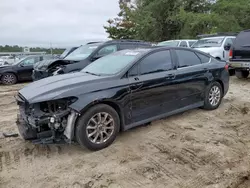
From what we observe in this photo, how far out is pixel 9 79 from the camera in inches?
490

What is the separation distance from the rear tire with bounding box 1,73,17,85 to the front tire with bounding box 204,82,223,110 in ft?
32.3

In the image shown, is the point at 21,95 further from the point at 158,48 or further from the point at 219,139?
the point at 219,139

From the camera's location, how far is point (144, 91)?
452 centimetres

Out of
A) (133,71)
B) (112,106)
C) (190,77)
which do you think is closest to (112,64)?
(133,71)

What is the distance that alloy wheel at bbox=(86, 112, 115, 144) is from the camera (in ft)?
12.9

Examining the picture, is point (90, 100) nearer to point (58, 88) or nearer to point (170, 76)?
point (58, 88)

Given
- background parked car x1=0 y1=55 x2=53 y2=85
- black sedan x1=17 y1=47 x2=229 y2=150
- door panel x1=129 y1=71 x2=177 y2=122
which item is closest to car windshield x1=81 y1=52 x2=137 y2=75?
black sedan x1=17 y1=47 x2=229 y2=150

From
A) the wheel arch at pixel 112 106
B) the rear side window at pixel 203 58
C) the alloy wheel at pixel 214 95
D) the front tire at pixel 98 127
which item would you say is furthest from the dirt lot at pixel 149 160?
the rear side window at pixel 203 58

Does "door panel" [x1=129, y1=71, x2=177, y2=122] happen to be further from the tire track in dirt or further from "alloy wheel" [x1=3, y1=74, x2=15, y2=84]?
"alloy wheel" [x1=3, y1=74, x2=15, y2=84]

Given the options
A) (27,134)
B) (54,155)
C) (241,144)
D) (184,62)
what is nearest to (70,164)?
(54,155)

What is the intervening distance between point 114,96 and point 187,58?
7.02ft

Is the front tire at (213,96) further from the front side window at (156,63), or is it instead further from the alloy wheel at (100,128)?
the alloy wheel at (100,128)

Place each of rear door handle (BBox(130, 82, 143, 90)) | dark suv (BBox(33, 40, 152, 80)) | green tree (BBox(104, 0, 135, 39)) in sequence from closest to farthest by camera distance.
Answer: rear door handle (BBox(130, 82, 143, 90))
dark suv (BBox(33, 40, 152, 80))
green tree (BBox(104, 0, 135, 39))

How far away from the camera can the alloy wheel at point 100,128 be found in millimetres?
3931
